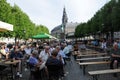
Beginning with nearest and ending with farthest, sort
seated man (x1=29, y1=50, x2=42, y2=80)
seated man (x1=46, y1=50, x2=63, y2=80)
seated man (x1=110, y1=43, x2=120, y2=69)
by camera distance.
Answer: seated man (x1=46, y1=50, x2=63, y2=80)
seated man (x1=29, y1=50, x2=42, y2=80)
seated man (x1=110, y1=43, x2=120, y2=69)

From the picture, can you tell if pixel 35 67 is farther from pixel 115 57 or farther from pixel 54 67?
pixel 115 57

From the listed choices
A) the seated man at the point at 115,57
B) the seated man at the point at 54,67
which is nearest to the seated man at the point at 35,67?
the seated man at the point at 54,67

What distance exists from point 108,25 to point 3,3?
63.7ft

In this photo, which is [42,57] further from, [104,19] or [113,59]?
[104,19]

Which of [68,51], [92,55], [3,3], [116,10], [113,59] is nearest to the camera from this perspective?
[113,59]

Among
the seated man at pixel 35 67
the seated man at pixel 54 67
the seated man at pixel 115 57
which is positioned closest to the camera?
the seated man at pixel 54 67

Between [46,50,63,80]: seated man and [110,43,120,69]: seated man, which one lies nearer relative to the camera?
[46,50,63,80]: seated man

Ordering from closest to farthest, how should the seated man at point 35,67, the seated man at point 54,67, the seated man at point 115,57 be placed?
the seated man at point 54,67, the seated man at point 35,67, the seated man at point 115,57

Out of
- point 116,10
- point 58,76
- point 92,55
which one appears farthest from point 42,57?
point 116,10

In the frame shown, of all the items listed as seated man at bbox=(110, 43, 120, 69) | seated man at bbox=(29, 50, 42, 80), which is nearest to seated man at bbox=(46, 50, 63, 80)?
seated man at bbox=(29, 50, 42, 80)

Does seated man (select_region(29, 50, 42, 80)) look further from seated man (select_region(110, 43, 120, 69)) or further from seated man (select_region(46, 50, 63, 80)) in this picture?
seated man (select_region(110, 43, 120, 69))

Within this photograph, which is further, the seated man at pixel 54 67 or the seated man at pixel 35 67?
the seated man at pixel 35 67

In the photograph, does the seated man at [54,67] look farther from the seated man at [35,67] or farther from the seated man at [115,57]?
the seated man at [115,57]

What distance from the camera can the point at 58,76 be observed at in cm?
1090
